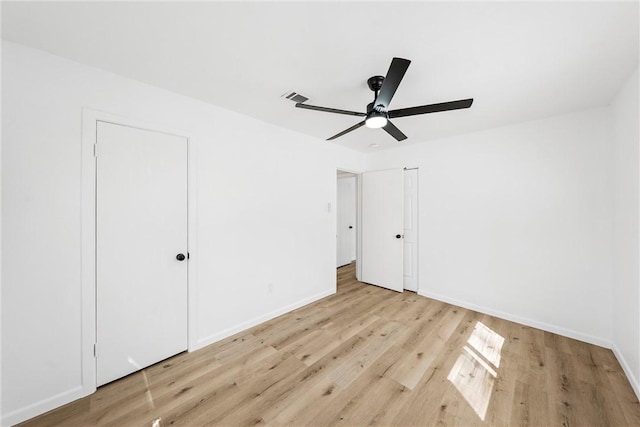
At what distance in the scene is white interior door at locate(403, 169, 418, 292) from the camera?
13.0ft

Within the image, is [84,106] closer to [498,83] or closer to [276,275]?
[276,275]

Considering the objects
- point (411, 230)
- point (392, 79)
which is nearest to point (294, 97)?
point (392, 79)

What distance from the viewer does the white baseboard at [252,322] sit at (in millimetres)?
2462

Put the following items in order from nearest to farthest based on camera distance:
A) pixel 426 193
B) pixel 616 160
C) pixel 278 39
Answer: pixel 278 39
pixel 616 160
pixel 426 193

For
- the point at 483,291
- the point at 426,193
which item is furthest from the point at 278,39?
the point at 483,291

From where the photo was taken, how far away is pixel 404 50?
164cm

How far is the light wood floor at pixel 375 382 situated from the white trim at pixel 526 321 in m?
0.09

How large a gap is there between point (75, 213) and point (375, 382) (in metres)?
2.68

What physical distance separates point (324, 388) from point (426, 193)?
10.1ft

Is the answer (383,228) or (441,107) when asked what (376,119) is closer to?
(441,107)

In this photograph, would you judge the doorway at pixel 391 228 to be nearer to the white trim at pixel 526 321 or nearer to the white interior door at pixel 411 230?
the white interior door at pixel 411 230

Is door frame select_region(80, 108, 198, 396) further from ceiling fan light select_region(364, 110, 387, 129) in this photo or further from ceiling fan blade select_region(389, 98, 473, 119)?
ceiling fan blade select_region(389, 98, 473, 119)

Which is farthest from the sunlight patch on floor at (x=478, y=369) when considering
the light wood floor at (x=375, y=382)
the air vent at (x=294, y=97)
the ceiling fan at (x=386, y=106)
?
the air vent at (x=294, y=97)

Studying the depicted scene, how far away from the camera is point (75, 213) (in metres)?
1.77
